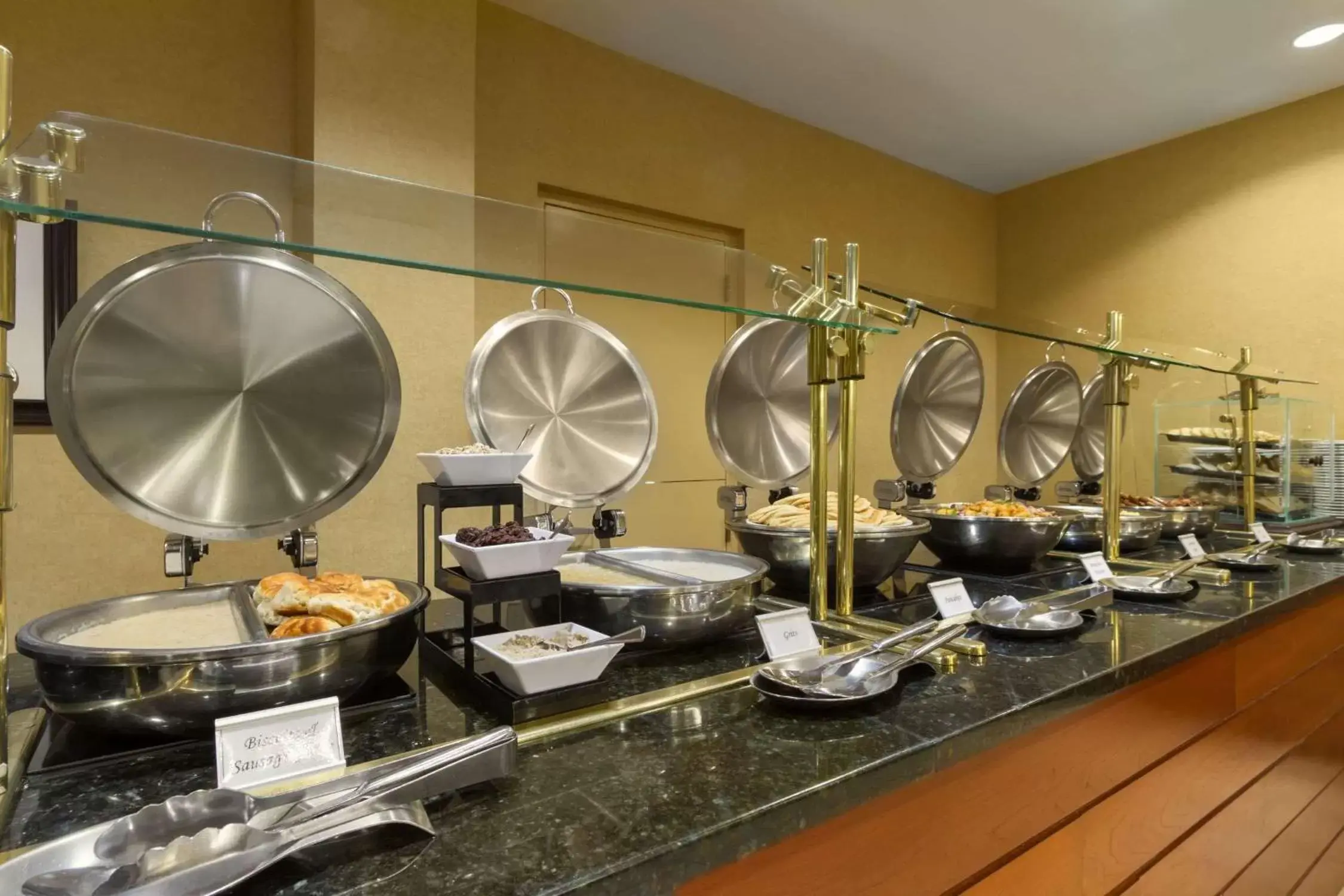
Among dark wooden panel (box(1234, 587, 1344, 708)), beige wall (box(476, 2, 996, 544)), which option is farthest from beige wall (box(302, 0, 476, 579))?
dark wooden panel (box(1234, 587, 1344, 708))

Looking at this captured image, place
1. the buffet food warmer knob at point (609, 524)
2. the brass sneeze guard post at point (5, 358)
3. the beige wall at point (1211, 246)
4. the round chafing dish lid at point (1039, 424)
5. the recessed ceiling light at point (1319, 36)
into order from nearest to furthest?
the brass sneeze guard post at point (5, 358) < the buffet food warmer knob at point (609, 524) < the round chafing dish lid at point (1039, 424) < the recessed ceiling light at point (1319, 36) < the beige wall at point (1211, 246)

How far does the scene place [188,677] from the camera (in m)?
0.69

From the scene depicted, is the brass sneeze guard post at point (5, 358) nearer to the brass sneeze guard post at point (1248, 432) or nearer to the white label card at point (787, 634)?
the white label card at point (787, 634)

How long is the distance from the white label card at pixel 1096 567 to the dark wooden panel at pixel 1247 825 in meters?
0.47

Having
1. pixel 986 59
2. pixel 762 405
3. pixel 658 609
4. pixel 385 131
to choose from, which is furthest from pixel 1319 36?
pixel 658 609

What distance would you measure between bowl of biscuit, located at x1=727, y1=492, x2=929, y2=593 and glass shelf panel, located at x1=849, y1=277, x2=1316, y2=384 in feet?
1.22

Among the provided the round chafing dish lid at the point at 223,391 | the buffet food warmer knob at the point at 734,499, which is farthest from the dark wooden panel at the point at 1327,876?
the round chafing dish lid at the point at 223,391

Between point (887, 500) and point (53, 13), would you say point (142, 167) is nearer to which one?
point (887, 500)

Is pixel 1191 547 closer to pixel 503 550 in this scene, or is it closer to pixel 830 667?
pixel 830 667

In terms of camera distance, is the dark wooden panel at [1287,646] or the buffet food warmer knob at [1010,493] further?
the buffet food warmer knob at [1010,493]

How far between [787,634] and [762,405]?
3.16 ft

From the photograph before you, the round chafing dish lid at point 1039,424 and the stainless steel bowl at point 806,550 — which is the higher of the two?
the round chafing dish lid at point 1039,424

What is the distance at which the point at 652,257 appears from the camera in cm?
89

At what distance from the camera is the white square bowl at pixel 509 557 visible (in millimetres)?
833
